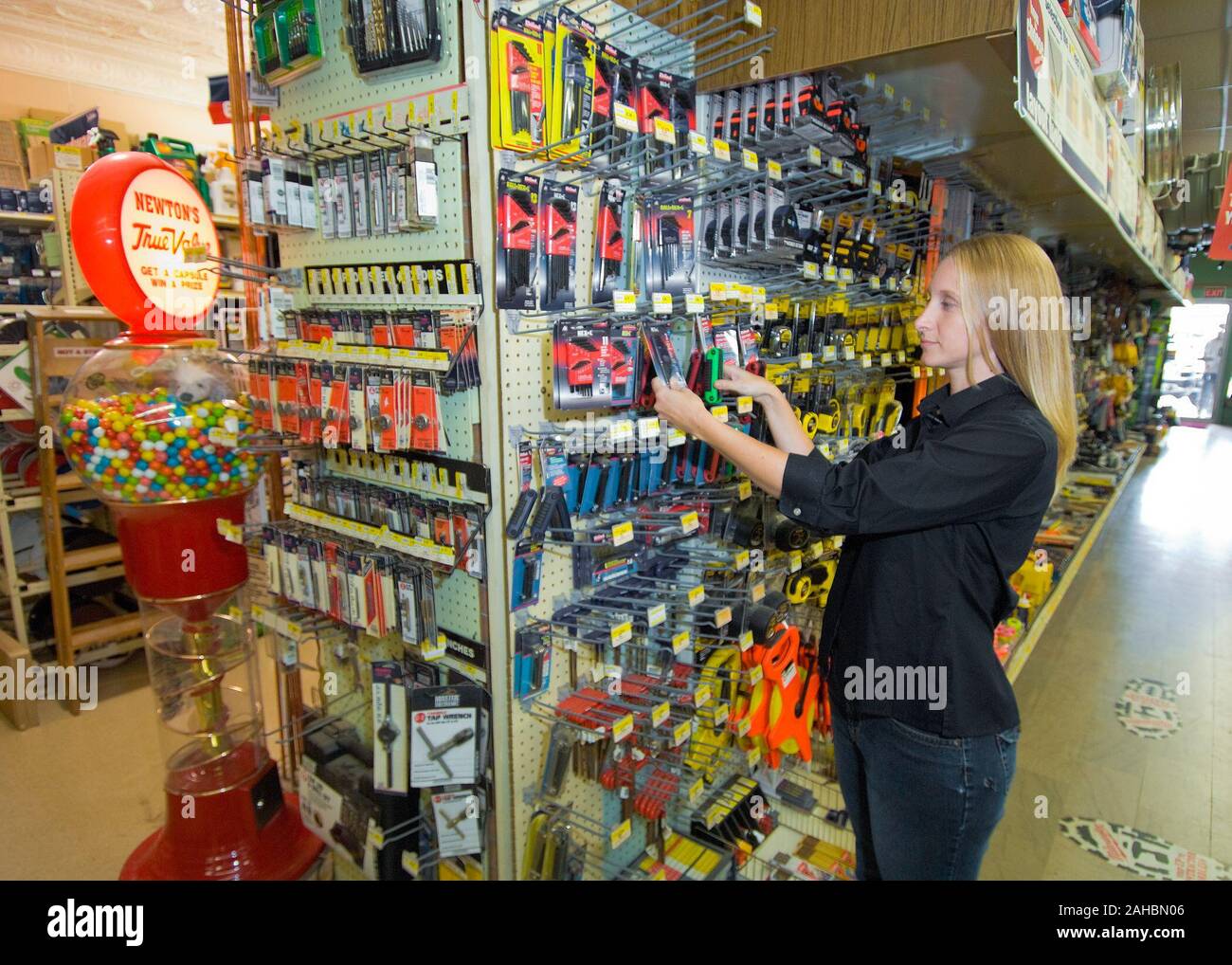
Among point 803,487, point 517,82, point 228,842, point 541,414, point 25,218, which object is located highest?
point 25,218

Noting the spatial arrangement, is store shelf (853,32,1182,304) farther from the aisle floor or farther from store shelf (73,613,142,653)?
store shelf (73,613,142,653)

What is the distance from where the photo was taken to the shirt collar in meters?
1.46

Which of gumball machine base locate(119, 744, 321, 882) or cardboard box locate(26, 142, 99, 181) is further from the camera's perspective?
cardboard box locate(26, 142, 99, 181)

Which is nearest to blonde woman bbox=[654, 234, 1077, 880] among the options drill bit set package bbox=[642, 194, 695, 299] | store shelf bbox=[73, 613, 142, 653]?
drill bit set package bbox=[642, 194, 695, 299]

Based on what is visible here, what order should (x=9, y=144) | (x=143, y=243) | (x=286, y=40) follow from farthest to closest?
(x=9, y=144) → (x=143, y=243) → (x=286, y=40)

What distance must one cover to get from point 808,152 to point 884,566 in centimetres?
132

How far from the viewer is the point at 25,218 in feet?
13.1

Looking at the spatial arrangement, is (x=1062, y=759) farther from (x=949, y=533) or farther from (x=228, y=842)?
(x=228, y=842)

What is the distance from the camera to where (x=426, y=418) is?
5.67 ft

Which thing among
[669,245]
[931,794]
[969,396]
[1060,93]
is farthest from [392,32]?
[931,794]

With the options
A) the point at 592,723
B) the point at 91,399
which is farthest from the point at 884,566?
the point at 91,399

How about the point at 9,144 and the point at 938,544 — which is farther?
the point at 9,144

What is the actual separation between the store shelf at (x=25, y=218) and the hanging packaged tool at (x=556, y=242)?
390 centimetres

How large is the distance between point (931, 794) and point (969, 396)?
843mm
